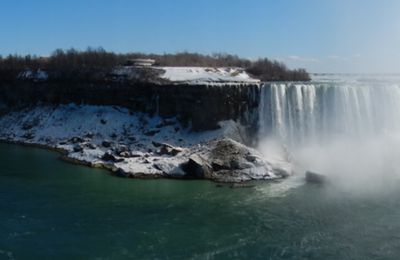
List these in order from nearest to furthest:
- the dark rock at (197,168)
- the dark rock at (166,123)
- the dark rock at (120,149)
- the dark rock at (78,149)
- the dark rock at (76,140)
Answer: the dark rock at (197,168), the dark rock at (120,149), the dark rock at (78,149), the dark rock at (76,140), the dark rock at (166,123)

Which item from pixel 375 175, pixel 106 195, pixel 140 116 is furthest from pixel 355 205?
pixel 140 116

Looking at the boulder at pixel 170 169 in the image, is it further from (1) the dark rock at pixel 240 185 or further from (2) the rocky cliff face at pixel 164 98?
(2) the rocky cliff face at pixel 164 98

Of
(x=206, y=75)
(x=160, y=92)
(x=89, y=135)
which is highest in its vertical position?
(x=206, y=75)

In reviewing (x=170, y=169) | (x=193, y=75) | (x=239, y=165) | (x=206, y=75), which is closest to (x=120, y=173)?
(x=170, y=169)

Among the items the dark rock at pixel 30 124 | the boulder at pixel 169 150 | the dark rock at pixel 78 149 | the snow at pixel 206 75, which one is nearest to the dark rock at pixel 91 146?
the dark rock at pixel 78 149

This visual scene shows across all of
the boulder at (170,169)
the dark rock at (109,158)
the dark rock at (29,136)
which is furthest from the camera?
the dark rock at (29,136)

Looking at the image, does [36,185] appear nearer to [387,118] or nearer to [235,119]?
[235,119]

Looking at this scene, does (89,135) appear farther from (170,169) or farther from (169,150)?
(170,169)

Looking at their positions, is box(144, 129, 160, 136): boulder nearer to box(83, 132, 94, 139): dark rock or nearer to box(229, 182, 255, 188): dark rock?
box(83, 132, 94, 139): dark rock
